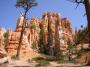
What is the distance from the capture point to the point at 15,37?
42.9 meters

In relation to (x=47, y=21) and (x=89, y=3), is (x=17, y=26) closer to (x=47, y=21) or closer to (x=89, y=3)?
(x=47, y=21)

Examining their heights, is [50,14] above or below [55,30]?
above

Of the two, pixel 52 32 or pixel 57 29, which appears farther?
pixel 57 29

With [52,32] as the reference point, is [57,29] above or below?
above

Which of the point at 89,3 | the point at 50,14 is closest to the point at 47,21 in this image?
the point at 50,14

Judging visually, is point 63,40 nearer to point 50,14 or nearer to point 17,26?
point 50,14

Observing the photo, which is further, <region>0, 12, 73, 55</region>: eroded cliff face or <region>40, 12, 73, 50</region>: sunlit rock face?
<region>40, 12, 73, 50</region>: sunlit rock face

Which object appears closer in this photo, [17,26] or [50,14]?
[17,26]

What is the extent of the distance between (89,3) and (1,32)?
60.9m

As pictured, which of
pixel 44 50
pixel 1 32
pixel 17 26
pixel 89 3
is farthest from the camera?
pixel 1 32

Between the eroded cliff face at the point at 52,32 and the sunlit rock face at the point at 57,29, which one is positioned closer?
the eroded cliff face at the point at 52,32

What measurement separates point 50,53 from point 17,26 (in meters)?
13.2

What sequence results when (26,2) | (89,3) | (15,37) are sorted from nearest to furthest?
(89,3)
(26,2)
(15,37)

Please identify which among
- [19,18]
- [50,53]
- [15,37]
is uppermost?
[19,18]
